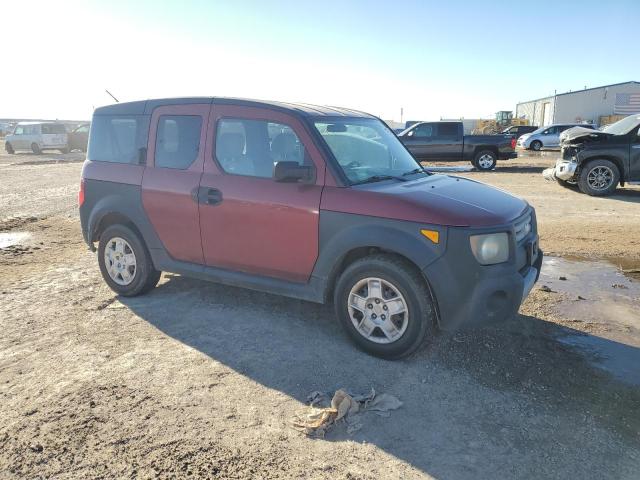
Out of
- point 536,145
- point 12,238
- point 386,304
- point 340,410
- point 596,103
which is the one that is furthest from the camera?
point 596,103

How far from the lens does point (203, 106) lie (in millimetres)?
4645

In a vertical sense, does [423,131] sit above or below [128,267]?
above

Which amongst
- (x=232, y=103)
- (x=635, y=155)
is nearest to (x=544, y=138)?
(x=635, y=155)

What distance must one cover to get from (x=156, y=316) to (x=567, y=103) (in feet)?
189

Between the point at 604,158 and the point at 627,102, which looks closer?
the point at 604,158

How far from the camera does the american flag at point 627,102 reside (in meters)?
50.8

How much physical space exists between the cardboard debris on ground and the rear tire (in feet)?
97.8

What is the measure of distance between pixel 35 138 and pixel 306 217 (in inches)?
1216

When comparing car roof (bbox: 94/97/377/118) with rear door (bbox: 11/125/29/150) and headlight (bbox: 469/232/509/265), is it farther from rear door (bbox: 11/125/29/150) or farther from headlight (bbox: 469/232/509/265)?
rear door (bbox: 11/125/29/150)

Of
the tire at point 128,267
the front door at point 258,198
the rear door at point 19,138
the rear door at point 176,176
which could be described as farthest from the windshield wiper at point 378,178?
the rear door at point 19,138

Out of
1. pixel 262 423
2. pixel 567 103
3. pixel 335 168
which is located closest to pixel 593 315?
pixel 335 168

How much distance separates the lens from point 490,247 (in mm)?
3613

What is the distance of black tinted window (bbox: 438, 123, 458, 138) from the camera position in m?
19.1

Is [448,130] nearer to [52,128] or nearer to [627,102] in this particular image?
[52,128]
